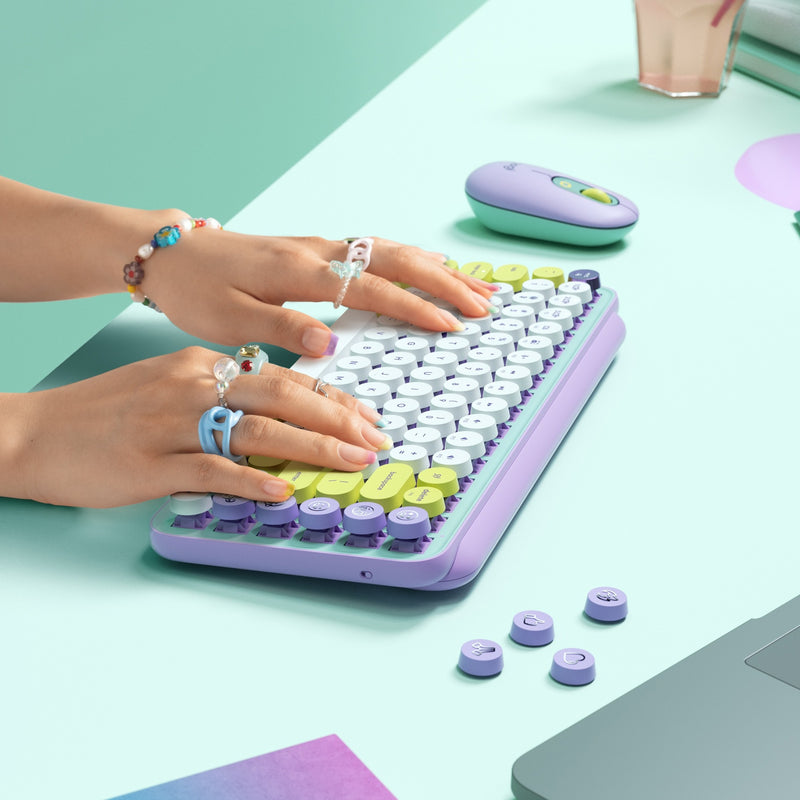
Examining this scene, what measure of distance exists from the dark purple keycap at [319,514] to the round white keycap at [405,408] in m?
0.08

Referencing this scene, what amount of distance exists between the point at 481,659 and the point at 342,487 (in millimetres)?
113

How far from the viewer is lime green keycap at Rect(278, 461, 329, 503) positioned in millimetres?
518

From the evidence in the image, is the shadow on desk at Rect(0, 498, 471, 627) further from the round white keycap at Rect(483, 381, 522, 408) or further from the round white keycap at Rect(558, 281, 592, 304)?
the round white keycap at Rect(558, 281, 592, 304)

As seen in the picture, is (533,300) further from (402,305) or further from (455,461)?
(455,461)

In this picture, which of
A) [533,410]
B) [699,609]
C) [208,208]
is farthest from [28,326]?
[699,609]

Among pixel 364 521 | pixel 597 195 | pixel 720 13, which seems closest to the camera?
pixel 364 521

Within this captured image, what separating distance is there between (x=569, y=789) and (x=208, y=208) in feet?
7.85

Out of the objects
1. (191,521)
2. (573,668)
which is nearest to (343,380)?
(191,521)

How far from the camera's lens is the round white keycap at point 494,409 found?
1.88 ft

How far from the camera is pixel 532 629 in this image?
1.49ft

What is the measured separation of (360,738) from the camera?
0.42 metres

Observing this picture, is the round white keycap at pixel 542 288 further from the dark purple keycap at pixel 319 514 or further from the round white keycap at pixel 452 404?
the dark purple keycap at pixel 319 514

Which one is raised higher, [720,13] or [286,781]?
[720,13]

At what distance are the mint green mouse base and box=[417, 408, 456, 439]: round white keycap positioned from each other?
30cm
